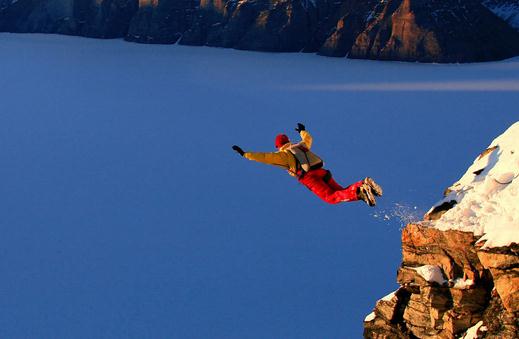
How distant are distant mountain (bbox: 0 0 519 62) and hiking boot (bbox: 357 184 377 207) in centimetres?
3766

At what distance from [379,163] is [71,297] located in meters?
12.0

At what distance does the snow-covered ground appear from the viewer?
16422mm

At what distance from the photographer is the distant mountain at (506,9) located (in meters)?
51.8

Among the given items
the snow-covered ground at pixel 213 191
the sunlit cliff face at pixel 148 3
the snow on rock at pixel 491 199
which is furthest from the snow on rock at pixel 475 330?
the sunlit cliff face at pixel 148 3

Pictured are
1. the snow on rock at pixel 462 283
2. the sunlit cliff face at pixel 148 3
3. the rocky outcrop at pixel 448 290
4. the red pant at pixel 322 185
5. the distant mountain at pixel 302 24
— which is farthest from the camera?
the sunlit cliff face at pixel 148 3

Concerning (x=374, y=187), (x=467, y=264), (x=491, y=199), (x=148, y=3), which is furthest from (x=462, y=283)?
(x=148, y=3)

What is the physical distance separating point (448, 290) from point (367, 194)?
168 cm

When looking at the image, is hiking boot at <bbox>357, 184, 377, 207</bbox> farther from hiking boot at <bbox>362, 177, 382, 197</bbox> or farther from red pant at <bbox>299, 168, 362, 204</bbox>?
red pant at <bbox>299, 168, 362, 204</bbox>

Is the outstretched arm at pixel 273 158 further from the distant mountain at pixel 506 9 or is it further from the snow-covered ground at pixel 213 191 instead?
the distant mountain at pixel 506 9

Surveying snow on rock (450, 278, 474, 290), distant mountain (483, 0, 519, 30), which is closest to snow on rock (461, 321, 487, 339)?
snow on rock (450, 278, 474, 290)

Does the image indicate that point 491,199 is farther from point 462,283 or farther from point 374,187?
point 374,187

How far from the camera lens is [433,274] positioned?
9.73 m

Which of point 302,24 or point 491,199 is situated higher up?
point 491,199

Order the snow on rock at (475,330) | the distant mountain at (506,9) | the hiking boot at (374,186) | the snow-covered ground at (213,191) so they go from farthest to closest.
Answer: the distant mountain at (506,9), the snow-covered ground at (213,191), the hiking boot at (374,186), the snow on rock at (475,330)
